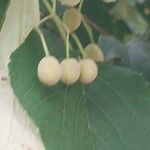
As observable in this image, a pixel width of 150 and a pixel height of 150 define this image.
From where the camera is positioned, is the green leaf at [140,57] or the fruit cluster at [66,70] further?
the green leaf at [140,57]

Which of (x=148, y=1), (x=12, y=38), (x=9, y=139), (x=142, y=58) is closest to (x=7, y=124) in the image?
(x=9, y=139)

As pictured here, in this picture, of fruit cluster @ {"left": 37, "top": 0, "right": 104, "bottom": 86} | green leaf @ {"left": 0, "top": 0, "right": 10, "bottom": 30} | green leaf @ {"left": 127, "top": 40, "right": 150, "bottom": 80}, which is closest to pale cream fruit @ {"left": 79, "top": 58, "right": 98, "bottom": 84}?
fruit cluster @ {"left": 37, "top": 0, "right": 104, "bottom": 86}

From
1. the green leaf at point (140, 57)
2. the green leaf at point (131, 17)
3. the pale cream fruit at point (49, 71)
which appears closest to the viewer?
the pale cream fruit at point (49, 71)

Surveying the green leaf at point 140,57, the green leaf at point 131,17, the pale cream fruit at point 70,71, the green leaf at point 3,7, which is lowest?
the green leaf at point 131,17

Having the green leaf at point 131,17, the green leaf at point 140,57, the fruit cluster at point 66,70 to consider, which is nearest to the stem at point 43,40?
the fruit cluster at point 66,70

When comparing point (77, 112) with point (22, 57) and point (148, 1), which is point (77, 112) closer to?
point (22, 57)

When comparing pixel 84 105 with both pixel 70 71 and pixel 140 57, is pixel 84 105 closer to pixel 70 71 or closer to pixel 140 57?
pixel 70 71

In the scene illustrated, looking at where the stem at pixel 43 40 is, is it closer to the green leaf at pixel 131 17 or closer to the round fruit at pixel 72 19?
the round fruit at pixel 72 19
